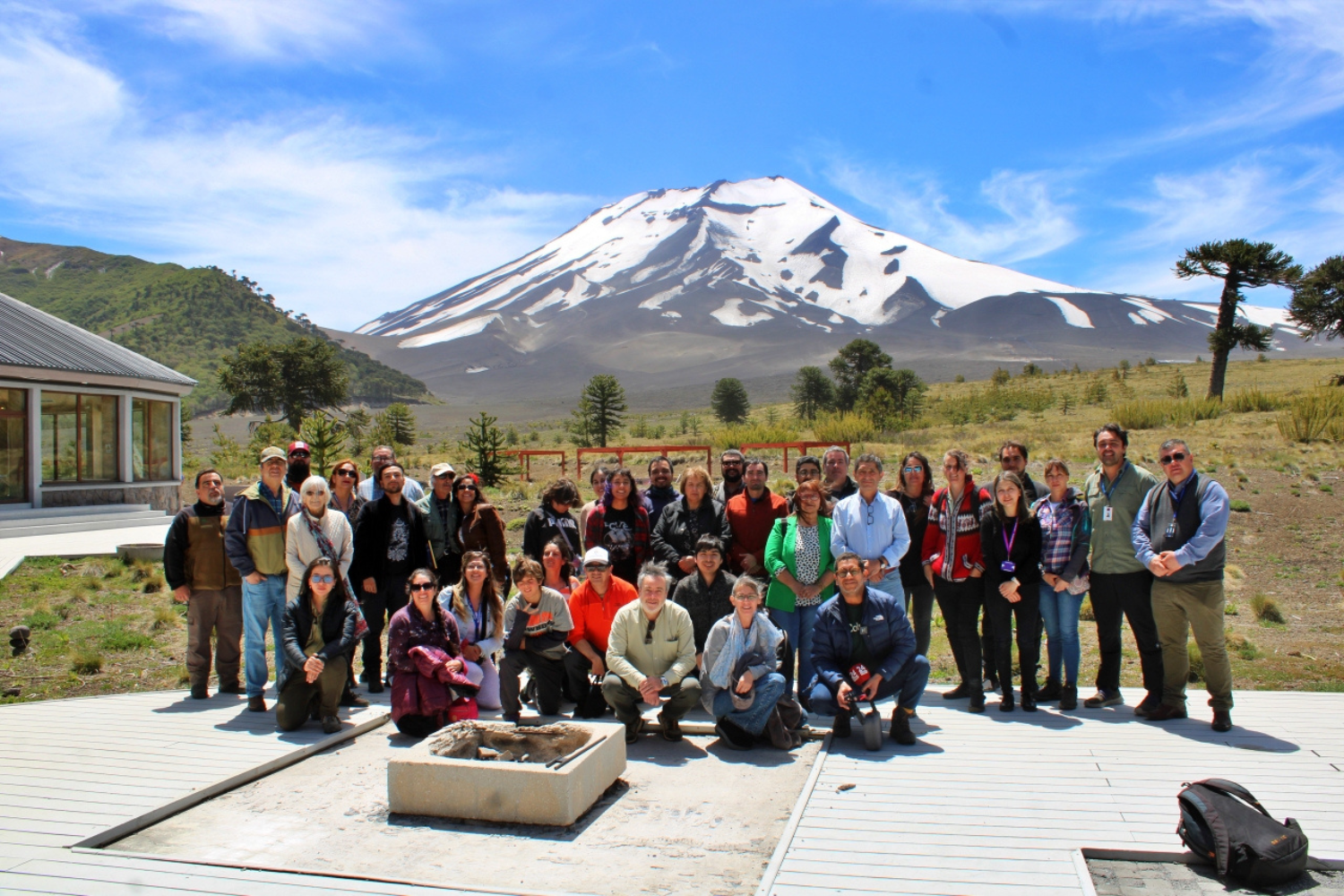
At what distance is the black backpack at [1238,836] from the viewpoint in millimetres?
3594

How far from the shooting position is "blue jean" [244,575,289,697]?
20.5 feet

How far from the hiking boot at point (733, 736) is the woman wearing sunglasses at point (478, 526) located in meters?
2.04

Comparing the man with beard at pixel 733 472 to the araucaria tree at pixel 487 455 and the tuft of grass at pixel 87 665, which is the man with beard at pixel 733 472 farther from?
the araucaria tree at pixel 487 455

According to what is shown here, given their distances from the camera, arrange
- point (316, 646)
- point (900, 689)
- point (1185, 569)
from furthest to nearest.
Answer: point (316, 646) → point (1185, 569) → point (900, 689)

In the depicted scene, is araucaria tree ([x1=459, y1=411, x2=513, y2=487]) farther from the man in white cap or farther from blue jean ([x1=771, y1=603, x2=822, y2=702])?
blue jean ([x1=771, y1=603, x2=822, y2=702])

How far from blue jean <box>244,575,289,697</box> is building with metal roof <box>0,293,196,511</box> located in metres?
13.3

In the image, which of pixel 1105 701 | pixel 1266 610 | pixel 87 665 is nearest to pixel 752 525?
pixel 1105 701

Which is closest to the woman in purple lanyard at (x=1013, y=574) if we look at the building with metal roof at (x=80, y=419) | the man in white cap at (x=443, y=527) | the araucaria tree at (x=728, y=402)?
the man in white cap at (x=443, y=527)

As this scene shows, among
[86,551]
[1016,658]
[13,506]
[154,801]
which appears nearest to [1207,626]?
[1016,658]

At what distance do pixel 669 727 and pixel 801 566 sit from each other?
1.36 meters

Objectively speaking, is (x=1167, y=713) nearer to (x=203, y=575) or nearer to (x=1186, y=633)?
(x=1186, y=633)

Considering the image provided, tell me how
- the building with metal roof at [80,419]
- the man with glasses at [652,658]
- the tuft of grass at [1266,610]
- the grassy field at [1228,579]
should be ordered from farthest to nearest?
the building with metal roof at [80,419] < the tuft of grass at [1266,610] < the grassy field at [1228,579] < the man with glasses at [652,658]

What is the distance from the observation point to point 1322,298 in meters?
30.8

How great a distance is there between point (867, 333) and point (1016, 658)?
172 meters
